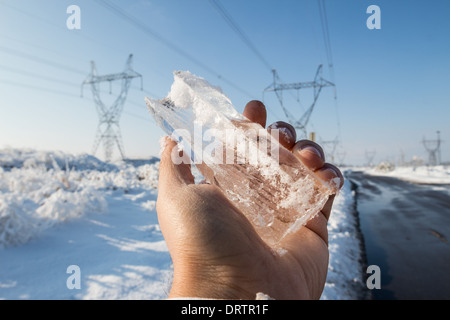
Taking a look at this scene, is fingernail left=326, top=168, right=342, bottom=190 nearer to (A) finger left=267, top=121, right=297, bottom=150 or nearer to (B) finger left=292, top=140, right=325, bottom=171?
(B) finger left=292, top=140, right=325, bottom=171

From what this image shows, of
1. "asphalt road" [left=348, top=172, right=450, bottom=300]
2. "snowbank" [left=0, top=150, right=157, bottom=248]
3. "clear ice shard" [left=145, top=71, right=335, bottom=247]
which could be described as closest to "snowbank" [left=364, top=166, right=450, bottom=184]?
"asphalt road" [left=348, top=172, right=450, bottom=300]

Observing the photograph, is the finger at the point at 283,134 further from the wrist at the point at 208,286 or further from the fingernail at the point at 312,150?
the wrist at the point at 208,286

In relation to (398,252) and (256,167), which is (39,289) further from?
(398,252)

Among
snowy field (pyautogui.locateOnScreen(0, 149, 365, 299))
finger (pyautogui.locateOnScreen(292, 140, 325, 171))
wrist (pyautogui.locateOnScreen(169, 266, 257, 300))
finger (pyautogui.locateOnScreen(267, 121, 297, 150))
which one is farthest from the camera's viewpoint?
snowy field (pyautogui.locateOnScreen(0, 149, 365, 299))

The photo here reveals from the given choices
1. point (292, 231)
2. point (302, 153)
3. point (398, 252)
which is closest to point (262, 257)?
point (292, 231)

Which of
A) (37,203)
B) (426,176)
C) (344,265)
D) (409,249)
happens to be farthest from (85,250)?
(426,176)

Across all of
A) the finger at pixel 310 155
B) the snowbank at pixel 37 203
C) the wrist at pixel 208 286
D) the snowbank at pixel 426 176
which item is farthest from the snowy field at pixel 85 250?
the snowbank at pixel 426 176
